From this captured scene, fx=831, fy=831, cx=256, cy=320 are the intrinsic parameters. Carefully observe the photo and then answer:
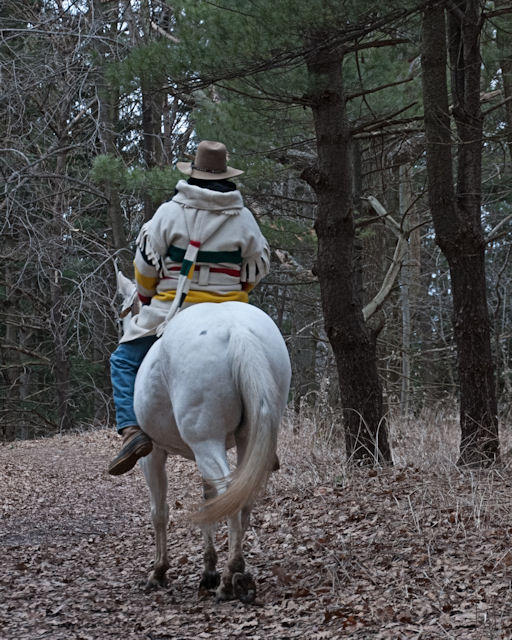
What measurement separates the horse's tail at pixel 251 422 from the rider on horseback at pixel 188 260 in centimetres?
69

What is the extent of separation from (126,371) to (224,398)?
1.00 metres

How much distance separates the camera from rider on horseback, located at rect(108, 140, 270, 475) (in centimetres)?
473

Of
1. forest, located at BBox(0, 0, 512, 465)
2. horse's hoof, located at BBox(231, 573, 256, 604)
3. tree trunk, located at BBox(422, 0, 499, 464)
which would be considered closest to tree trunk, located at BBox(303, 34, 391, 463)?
forest, located at BBox(0, 0, 512, 465)

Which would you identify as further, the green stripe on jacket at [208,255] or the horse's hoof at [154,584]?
the horse's hoof at [154,584]

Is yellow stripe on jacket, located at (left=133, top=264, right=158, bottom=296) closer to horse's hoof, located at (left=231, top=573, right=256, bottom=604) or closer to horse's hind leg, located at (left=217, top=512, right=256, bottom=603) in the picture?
horse's hind leg, located at (left=217, top=512, right=256, bottom=603)

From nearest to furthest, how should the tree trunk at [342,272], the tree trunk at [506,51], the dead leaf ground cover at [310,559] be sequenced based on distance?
the dead leaf ground cover at [310,559], the tree trunk at [342,272], the tree trunk at [506,51]

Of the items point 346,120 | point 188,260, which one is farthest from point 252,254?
point 346,120

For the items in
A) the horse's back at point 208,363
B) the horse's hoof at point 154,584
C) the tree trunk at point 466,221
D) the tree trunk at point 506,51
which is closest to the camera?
the horse's back at point 208,363

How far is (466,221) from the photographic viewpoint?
686 cm

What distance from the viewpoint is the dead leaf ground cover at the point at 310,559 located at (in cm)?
391

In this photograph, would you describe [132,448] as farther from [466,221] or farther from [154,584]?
[466,221]

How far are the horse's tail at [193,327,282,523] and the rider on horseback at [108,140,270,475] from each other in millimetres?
689

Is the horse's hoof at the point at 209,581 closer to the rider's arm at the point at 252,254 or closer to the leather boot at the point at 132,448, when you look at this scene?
the leather boot at the point at 132,448

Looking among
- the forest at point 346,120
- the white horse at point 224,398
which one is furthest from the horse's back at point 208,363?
the forest at point 346,120
